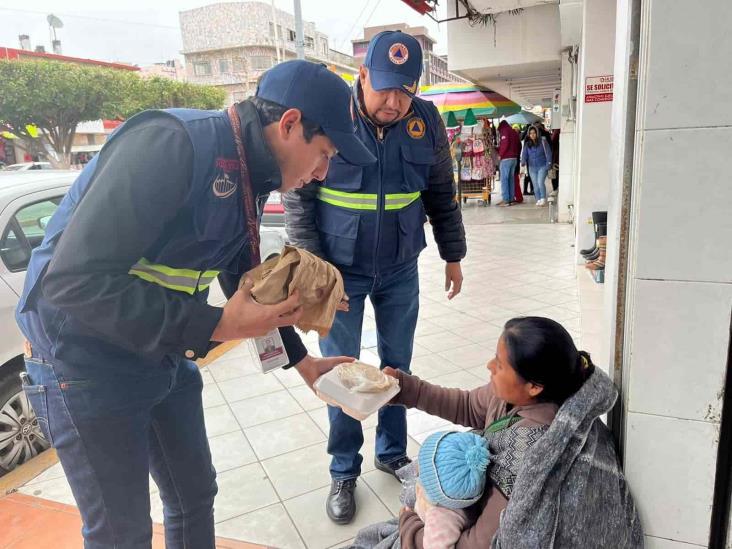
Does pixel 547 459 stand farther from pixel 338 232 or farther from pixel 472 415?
pixel 338 232

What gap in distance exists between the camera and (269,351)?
1.63 meters

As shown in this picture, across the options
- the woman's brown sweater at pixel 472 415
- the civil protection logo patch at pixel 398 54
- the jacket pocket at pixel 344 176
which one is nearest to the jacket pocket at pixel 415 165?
the jacket pocket at pixel 344 176

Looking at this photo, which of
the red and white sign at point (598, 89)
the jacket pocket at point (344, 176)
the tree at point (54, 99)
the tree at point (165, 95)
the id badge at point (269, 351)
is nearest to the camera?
the id badge at point (269, 351)

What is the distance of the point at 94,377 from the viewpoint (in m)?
1.26

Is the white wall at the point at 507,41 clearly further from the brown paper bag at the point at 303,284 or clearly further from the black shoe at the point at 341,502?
the brown paper bag at the point at 303,284

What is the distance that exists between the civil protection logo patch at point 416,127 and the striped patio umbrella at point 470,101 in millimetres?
13101

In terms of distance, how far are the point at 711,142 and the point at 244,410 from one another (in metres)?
2.99

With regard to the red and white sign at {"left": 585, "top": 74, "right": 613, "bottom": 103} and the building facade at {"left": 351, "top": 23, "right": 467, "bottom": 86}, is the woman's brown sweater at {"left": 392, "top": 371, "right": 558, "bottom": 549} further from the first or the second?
the building facade at {"left": 351, "top": 23, "right": 467, "bottom": 86}

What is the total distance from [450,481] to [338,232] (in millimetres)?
1107

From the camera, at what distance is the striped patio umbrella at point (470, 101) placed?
15.0m

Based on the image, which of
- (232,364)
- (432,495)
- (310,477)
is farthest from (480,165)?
(432,495)

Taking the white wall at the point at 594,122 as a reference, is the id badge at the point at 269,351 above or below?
below

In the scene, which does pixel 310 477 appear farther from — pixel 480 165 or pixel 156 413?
pixel 480 165

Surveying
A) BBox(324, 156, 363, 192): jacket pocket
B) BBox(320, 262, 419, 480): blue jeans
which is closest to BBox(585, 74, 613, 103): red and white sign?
BBox(320, 262, 419, 480): blue jeans
